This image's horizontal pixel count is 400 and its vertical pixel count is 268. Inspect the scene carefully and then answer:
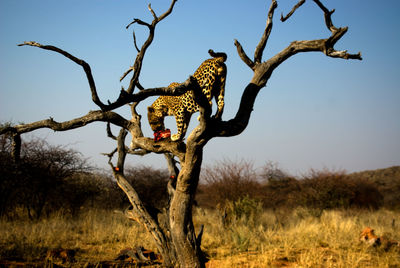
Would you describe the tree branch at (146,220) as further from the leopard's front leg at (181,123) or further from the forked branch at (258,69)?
the forked branch at (258,69)

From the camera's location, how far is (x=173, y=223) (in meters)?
4.29

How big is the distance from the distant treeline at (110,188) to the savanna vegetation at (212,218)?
0.04m

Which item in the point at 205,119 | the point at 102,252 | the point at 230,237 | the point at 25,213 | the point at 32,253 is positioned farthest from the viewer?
the point at 25,213

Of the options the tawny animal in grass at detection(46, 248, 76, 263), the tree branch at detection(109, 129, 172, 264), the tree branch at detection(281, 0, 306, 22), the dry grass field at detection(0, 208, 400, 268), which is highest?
the tree branch at detection(281, 0, 306, 22)

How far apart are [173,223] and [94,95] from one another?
229 centimetres

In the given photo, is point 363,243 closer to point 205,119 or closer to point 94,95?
point 205,119

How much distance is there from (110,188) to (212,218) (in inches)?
251

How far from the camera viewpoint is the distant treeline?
11102 millimetres

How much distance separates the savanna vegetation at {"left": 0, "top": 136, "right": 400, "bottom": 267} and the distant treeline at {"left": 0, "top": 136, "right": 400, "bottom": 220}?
39mm

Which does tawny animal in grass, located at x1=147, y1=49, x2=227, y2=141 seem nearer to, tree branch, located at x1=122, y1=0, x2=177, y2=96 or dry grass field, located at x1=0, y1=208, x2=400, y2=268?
tree branch, located at x1=122, y1=0, x2=177, y2=96

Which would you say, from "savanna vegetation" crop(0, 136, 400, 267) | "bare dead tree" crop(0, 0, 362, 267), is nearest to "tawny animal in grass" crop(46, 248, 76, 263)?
"savanna vegetation" crop(0, 136, 400, 267)

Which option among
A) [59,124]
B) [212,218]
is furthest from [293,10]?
[212,218]

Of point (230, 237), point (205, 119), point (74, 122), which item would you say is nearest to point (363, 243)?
point (230, 237)

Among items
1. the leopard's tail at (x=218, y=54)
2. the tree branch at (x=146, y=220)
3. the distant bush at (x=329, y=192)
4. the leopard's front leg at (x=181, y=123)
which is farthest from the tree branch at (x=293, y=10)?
the distant bush at (x=329, y=192)
